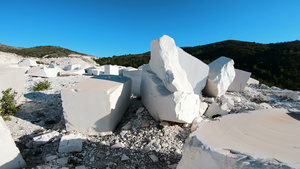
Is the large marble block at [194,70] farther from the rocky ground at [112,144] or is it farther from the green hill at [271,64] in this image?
the green hill at [271,64]

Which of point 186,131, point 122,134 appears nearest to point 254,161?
point 186,131

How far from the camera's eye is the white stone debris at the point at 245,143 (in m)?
1.02

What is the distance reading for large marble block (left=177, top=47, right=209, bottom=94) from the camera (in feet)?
13.0

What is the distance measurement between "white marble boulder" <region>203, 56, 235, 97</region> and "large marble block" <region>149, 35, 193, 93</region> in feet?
5.63

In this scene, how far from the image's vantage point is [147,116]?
120 inches

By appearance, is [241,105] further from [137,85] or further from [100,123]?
[100,123]

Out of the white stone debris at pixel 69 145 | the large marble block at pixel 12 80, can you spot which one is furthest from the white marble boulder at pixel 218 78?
the large marble block at pixel 12 80

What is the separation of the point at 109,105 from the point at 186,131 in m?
1.41

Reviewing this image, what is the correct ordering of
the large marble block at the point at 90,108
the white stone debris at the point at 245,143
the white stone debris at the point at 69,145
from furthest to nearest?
1. the large marble block at the point at 90,108
2. the white stone debris at the point at 69,145
3. the white stone debris at the point at 245,143

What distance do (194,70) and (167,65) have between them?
152 centimetres

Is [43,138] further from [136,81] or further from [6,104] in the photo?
[136,81]

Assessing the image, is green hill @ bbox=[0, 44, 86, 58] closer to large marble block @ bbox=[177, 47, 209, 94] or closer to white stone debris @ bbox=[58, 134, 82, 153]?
large marble block @ bbox=[177, 47, 209, 94]

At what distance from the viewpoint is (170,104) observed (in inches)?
97.7

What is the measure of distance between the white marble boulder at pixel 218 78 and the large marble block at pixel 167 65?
5.63 ft
